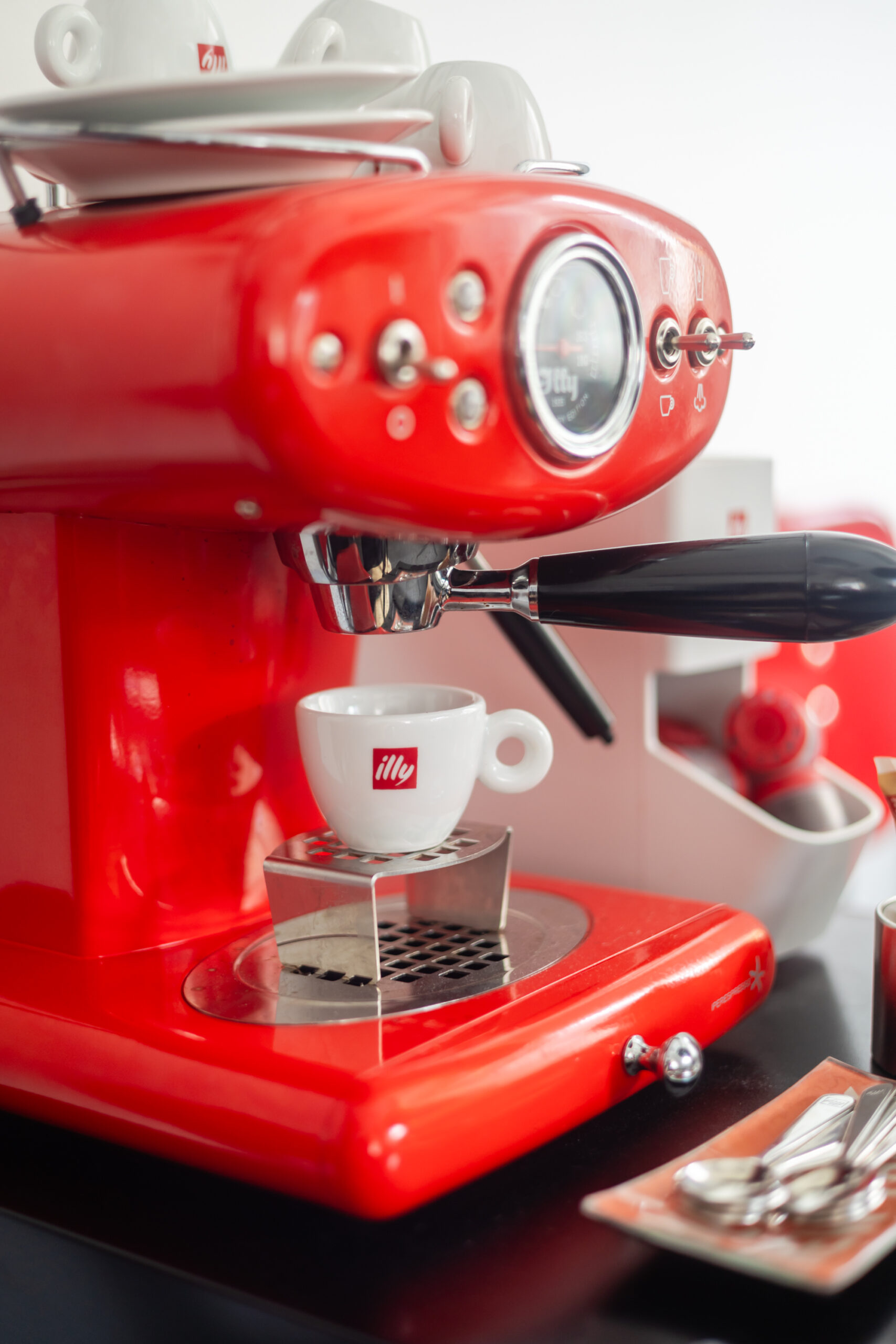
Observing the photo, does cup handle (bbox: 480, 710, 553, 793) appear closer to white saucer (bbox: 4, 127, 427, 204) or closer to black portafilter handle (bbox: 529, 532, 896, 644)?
black portafilter handle (bbox: 529, 532, 896, 644)

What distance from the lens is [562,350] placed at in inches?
15.1

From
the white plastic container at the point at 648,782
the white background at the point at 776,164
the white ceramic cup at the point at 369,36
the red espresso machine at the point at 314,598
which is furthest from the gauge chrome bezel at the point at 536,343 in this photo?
the white background at the point at 776,164

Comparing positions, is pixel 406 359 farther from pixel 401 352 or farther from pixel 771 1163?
pixel 771 1163

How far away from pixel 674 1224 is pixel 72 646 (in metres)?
0.30

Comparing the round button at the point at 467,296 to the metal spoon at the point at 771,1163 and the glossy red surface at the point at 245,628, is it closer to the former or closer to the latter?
the glossy red surface at the point at 245,628

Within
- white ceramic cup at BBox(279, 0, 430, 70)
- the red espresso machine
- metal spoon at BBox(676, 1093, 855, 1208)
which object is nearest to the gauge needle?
the red espresso machine

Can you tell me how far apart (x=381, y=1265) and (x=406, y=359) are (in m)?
0.27

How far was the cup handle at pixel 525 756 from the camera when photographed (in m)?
0.53

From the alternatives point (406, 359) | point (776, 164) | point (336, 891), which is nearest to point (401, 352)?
point (406, 359)

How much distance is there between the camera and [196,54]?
1.46ft

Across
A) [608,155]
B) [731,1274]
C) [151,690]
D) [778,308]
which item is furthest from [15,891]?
[778,308]

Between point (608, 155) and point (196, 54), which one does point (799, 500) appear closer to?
point (608, 155)

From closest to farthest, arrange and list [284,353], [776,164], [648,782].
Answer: [284,353], [648,782], [776,164]

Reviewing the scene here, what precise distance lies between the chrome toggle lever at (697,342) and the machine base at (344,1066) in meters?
0.23
